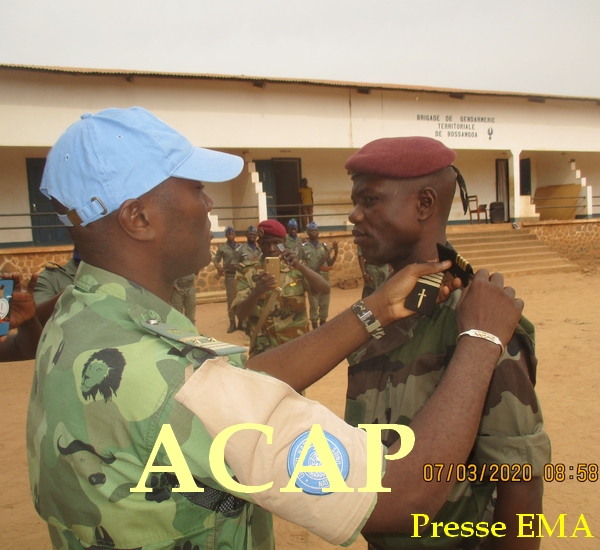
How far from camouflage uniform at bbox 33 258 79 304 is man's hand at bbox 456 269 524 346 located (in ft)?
12.1

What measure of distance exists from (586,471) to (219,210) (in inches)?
539

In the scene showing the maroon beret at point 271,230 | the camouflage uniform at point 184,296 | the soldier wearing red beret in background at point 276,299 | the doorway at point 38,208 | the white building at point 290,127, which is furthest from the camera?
the doorway at point 38,208

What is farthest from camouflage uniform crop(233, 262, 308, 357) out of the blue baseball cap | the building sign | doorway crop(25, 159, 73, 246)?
the building sign

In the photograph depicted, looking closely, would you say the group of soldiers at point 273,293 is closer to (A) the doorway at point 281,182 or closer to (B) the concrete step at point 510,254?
(B) the concrete step at point 510,254

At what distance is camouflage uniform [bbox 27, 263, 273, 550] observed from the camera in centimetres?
99

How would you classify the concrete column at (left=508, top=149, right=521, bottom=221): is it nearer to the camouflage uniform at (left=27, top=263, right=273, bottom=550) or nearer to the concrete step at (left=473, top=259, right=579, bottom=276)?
the concrete step at (left=473, top=259, right=579, bottom=276)

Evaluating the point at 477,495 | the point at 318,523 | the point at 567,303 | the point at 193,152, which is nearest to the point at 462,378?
the point at 318,523

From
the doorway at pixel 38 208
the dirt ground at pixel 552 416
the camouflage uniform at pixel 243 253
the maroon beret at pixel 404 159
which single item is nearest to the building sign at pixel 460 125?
the dirt ground at pixel 552 416

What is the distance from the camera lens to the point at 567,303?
10.6 metres

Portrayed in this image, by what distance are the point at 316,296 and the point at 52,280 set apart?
5.13 metres

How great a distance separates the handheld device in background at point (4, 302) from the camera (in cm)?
203

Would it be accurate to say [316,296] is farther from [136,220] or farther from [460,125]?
[460,125]

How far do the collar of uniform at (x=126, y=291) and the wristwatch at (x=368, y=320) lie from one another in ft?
2.01

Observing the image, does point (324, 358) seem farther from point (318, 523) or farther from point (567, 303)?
point (567, 303)
